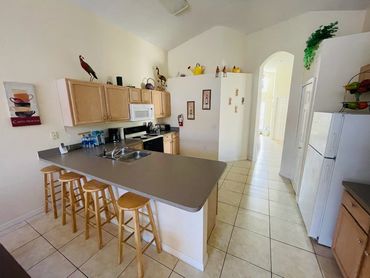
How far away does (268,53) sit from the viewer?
3678 millimetres

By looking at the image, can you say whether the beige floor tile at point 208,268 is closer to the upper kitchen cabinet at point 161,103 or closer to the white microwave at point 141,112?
the white microwave at point 141,112

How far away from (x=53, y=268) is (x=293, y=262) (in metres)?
2.43

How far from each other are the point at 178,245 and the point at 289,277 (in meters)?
1.06

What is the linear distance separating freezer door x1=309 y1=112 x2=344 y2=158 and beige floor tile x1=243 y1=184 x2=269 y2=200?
1294 mm

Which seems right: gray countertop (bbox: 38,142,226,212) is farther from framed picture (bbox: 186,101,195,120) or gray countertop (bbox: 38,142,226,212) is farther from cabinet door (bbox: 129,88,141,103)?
framed picture (bbox: 186,101,195,120)

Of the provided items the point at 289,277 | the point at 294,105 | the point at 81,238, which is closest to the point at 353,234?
the point at 289,277

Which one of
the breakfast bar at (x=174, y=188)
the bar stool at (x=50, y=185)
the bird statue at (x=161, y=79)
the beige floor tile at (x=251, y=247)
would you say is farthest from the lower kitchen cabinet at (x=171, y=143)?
the beige floor tile at (x=251, y=247)

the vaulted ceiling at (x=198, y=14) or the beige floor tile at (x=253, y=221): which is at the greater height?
the vaulted ceiling at (x=198, y=14)

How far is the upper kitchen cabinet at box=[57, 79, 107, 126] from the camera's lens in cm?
223

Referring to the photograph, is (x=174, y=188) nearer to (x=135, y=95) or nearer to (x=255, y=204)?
(x=255, y=204)

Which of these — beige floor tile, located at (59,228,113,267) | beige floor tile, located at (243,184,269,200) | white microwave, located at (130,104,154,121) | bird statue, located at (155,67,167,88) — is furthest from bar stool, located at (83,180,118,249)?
bird statue, located at (155,67,167,88)

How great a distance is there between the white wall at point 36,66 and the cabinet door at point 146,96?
0.91 m

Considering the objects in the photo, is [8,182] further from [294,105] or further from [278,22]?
[278,22]

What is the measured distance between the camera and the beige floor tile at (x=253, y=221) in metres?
2.01
